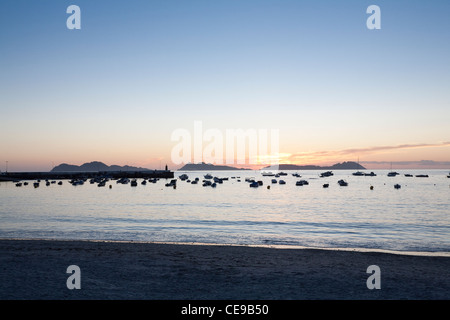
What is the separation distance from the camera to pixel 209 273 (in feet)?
44.0

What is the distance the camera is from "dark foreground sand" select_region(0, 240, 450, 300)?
10727mm

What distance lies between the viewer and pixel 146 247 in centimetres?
1903

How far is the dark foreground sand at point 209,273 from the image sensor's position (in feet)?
35.2

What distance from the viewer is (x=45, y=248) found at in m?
18.5
